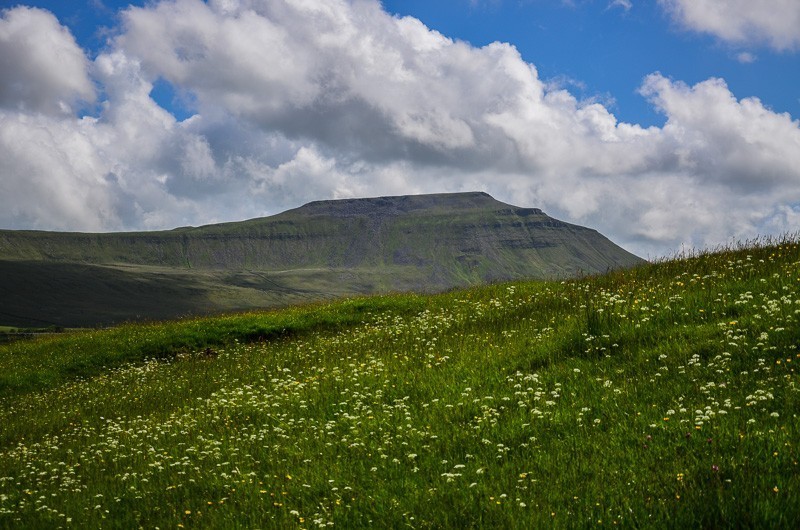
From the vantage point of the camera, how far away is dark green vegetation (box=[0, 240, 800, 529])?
6.63 metres

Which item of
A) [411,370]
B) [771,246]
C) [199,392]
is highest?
[771,246]

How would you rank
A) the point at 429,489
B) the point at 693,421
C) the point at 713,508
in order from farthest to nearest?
1. the point at 693,421
2. the point at 429,489
3. the point at 713,508

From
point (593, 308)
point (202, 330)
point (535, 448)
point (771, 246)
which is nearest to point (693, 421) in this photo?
point (535, 448)

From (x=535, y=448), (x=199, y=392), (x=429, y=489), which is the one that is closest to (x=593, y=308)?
(x=535, y=448)

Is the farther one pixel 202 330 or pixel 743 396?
pixel 202 330

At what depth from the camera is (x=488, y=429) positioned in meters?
9.06

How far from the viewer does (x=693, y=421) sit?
26.0 ft

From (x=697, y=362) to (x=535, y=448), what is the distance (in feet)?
12.1

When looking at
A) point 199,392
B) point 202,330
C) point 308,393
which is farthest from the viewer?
point 202,330

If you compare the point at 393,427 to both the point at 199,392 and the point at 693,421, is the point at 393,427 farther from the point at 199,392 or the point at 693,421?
the point at 199,392

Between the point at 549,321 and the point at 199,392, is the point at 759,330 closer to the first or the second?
the point at 549,321

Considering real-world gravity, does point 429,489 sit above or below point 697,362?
below

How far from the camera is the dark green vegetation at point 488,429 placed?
21.8ft

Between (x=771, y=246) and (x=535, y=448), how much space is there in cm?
1377
